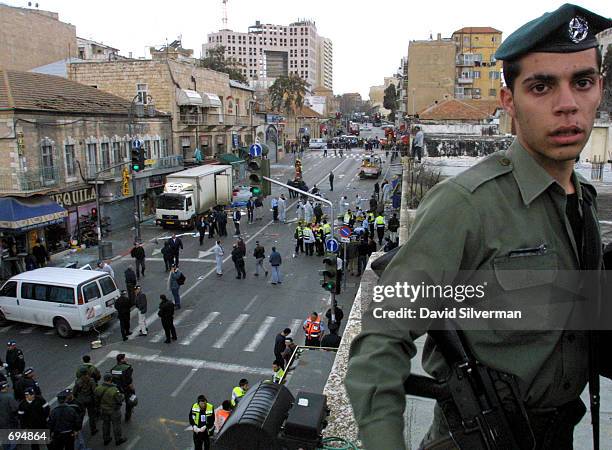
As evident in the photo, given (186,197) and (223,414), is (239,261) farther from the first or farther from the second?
(223,414)

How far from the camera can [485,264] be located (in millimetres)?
1819

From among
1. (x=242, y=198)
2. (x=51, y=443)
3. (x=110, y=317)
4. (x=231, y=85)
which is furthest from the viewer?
(x=231, y=85)

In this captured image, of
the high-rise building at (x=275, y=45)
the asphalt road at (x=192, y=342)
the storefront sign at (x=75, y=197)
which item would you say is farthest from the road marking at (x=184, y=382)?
the high-rise building at (x=275, y=45)

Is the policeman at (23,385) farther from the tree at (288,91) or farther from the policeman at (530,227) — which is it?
the tree at (288,91)

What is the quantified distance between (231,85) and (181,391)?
49541 millimetres

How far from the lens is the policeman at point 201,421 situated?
10.1 metres

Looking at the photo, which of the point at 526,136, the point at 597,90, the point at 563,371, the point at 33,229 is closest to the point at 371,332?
the point at 563,371

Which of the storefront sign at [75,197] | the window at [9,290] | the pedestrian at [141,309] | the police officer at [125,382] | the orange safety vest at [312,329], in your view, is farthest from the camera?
the storefront sign at [75,197]

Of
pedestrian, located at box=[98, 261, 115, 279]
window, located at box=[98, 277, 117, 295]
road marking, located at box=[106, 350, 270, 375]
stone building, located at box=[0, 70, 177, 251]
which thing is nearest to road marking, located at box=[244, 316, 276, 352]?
road marking, located at box=[106, 350, 270, 375]

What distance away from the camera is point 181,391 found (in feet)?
43.0

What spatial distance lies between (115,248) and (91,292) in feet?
41.0

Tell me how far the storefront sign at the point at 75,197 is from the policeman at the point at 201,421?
68.3 feet

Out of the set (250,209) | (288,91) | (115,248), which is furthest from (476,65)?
(115,248)

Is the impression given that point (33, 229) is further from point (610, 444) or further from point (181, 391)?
point (610, 444)
